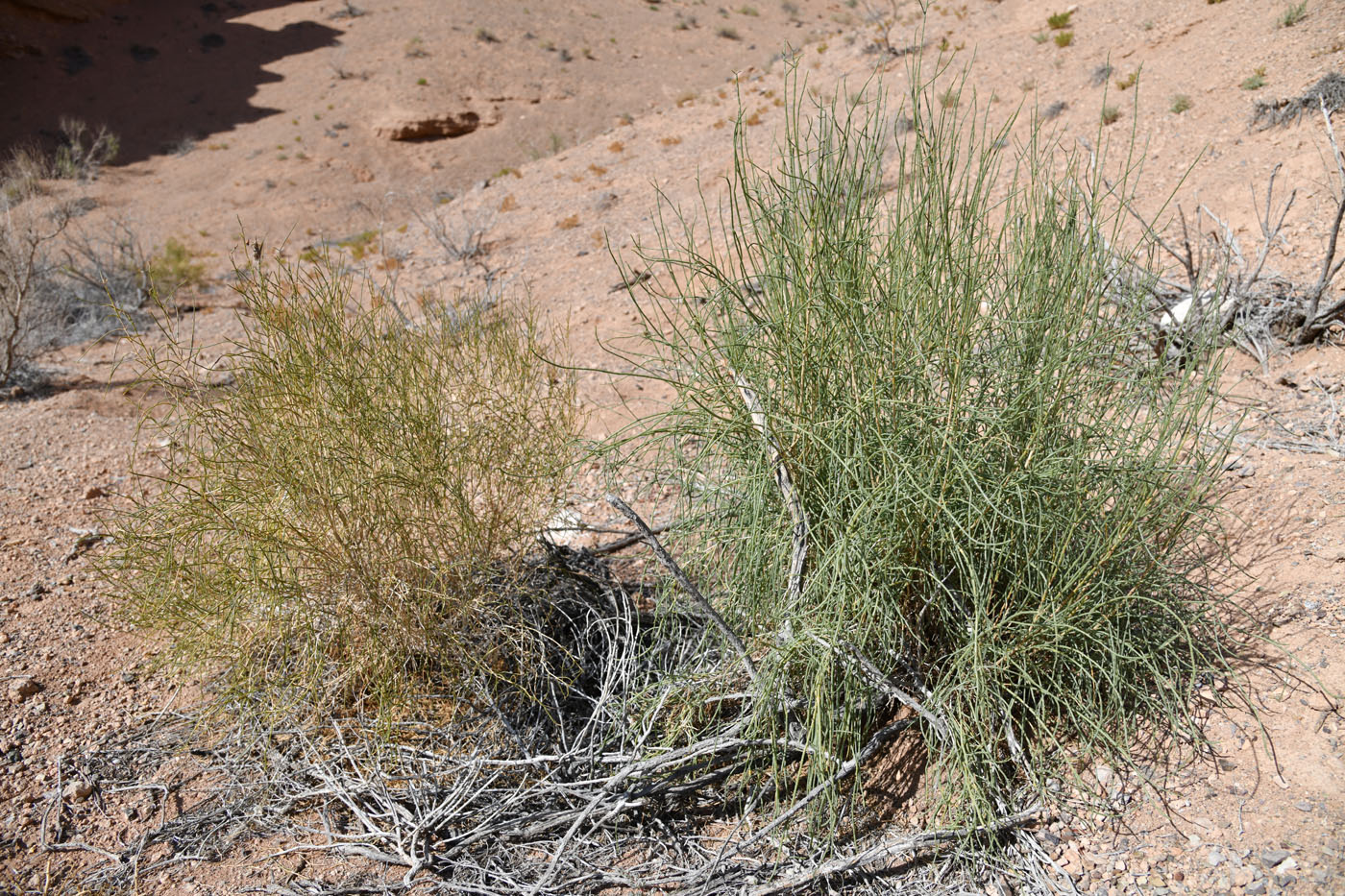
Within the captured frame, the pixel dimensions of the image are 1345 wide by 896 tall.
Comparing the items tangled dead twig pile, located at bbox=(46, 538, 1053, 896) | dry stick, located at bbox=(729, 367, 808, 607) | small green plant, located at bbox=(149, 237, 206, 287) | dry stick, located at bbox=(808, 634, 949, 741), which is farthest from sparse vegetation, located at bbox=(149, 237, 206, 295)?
dry stick, located at bbox=(808, 634, 949, 741)

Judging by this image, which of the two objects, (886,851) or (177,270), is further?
(177,270)

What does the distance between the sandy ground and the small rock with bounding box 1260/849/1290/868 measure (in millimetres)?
24

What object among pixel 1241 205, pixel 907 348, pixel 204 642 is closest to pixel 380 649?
pixel 204 642

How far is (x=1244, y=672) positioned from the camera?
7.96 feet

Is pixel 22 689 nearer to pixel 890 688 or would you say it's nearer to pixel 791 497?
pixel 791 497

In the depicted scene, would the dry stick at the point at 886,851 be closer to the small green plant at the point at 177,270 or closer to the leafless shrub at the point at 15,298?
the leafless shrub at the point at 15,298

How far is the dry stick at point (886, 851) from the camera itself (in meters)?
2.23

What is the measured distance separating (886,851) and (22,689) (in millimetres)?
3328

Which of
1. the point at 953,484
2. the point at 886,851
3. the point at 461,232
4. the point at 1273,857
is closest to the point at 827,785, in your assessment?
the point at 886,851

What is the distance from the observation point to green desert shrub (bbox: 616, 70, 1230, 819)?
224cm

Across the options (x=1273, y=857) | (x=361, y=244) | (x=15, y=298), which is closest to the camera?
(x=1273, y=857)

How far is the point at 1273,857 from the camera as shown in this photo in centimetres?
196

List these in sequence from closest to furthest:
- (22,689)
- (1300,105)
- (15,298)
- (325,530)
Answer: (325,530)
(22,689)
(1300,105)
(15,298)

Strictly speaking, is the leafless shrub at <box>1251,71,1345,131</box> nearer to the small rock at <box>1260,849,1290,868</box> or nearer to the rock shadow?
the small rock at <box>1260,849,1290,868</box>
